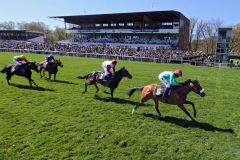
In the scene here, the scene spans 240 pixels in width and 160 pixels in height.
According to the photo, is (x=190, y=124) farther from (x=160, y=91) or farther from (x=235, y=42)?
(x=235, y=42)

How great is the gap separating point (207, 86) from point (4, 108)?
1094cm

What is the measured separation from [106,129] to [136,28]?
175 feet

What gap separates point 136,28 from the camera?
59.6m

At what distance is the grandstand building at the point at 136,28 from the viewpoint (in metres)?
56.0

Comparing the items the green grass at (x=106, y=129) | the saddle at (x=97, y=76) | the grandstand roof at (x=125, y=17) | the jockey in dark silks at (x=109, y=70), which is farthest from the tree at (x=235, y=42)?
the jockey in dark silks at (x=109, y=70)

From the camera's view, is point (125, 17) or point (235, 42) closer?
point (125, 17)

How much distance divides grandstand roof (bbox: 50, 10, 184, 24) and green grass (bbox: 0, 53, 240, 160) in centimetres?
4657

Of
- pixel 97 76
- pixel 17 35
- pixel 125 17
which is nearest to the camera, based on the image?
pixel 97 76

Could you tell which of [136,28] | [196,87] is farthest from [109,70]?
[136,28]

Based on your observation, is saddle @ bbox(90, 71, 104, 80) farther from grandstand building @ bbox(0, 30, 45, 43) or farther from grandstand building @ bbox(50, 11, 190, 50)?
grandstand building @ bbox(0, 30, 45, 43)

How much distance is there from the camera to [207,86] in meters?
16.1

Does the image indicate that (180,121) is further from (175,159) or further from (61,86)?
(61,86)

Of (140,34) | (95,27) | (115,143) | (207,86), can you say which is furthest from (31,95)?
Result: (95,27)

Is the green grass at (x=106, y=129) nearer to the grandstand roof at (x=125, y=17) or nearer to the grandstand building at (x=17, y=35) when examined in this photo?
the grandstand roof at (x=125, y=17)
